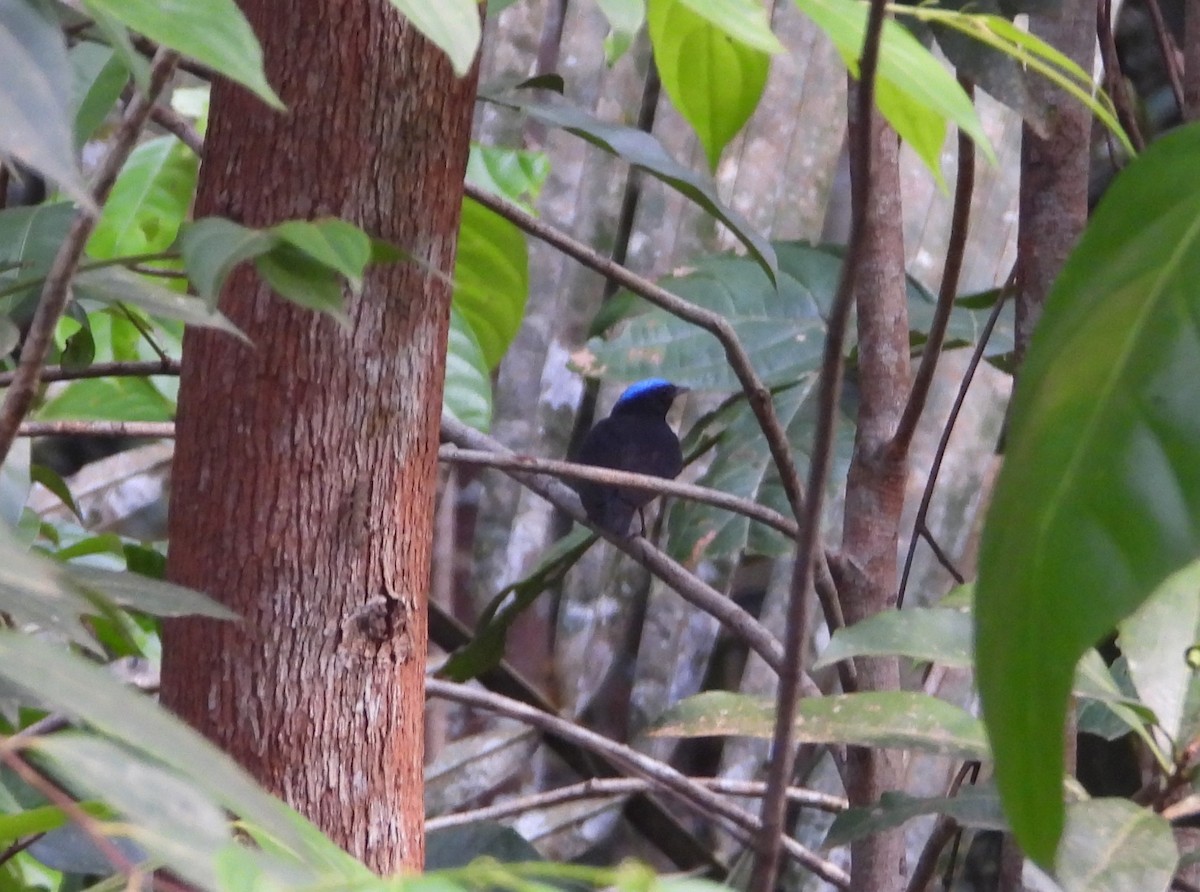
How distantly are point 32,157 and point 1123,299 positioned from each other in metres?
0.29

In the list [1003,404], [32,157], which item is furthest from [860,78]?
[1003,404]

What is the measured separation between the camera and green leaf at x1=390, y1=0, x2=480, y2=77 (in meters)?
0.34

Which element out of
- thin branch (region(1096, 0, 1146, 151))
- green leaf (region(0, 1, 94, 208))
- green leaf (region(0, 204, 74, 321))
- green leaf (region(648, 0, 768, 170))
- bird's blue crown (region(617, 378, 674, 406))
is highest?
thin branch (region(1096, 0, 1146, 151))

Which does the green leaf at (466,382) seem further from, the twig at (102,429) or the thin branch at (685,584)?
the twig at (102,429)

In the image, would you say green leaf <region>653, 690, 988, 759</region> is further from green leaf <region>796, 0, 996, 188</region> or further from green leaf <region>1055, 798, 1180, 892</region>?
green leaf <region>796, 0, 996, 188</region>

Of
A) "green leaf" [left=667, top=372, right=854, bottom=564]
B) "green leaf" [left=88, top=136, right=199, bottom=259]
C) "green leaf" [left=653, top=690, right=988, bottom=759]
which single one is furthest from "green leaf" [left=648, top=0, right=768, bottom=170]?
"green leaf" [left=88, top=136, right=199, bottom=259]

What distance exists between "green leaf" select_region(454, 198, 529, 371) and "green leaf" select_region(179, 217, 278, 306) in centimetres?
63

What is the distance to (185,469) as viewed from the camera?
0.84 m

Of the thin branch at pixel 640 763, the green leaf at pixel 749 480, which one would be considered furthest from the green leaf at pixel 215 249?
the green leaf at pixel 749 480

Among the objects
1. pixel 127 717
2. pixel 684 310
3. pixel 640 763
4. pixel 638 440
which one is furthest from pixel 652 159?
pixel 638 440

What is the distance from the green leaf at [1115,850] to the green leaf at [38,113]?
614 mm

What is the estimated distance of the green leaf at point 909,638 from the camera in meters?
0.81

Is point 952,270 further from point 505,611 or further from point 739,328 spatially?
point 505,611

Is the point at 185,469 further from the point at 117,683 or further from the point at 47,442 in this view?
the point at 47,442
